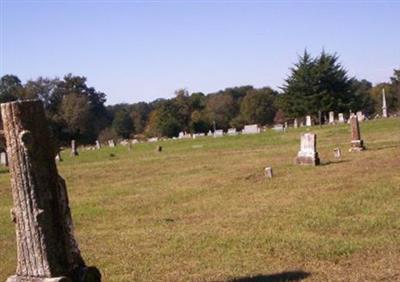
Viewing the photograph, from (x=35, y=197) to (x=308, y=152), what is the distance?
1579 centimetres

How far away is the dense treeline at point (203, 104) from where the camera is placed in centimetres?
6588

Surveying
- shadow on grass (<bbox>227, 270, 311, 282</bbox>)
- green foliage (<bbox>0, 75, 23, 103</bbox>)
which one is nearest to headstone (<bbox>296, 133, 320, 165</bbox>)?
shadow on grass (<bbox>227, 270, 311, 282</bbox>)

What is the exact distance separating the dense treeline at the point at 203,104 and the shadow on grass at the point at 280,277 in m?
44.8

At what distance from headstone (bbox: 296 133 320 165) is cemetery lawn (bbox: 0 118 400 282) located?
41 centimetres

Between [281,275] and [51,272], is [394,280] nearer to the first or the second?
[281,275]

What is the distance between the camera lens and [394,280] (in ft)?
25.1

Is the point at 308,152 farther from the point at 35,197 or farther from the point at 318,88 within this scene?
the point at 318,88

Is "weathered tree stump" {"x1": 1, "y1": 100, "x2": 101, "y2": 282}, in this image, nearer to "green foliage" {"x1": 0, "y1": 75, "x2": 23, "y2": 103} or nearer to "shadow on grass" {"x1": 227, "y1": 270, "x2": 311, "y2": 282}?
"shadow on grass" {"x1": 227, "y1": 270, "x2": 311, "y2": 282}

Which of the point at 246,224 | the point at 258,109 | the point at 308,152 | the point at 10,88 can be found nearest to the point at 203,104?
the point at 258,109

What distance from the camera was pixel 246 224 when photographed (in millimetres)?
12094

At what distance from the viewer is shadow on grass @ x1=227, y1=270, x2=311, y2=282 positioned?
8.07 metres

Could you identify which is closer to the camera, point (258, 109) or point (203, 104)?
point (203, 104)

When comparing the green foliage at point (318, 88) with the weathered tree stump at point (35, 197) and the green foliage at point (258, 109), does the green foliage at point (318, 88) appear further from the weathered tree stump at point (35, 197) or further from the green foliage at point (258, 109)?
the weathered tree stump at point (35, 197)

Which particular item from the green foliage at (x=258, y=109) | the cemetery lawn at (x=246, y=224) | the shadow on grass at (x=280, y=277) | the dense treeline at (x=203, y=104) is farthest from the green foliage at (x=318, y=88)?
the shadow on grass at (x=280, y=277)
